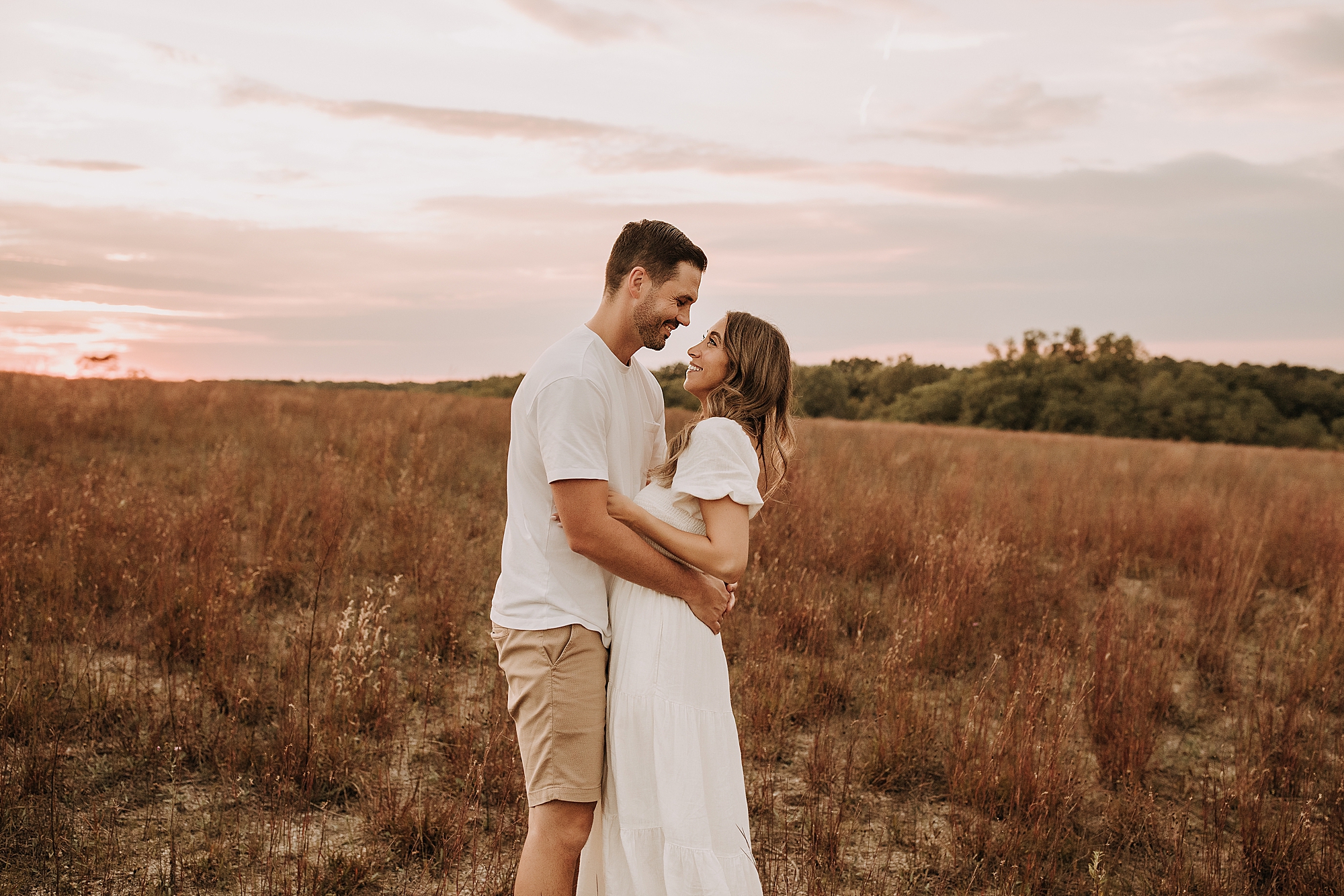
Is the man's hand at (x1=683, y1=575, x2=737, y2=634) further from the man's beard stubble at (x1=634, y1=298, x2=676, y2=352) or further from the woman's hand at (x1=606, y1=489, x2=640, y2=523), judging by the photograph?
the man's beard stubble at (x1=634, y1=298, x2=676, y2=352)

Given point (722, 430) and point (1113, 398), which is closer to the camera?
point (722, 430)

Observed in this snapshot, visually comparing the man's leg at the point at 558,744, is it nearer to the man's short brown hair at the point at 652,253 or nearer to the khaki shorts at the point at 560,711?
the khaki shorts at the point at 560,711

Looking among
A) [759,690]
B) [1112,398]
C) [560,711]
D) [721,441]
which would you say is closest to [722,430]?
[721,441]

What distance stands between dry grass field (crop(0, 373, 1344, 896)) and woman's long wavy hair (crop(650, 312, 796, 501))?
1.75 m

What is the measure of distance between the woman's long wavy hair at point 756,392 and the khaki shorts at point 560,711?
0.58 meters

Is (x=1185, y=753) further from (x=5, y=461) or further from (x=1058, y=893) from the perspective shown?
(x=5, y=461)

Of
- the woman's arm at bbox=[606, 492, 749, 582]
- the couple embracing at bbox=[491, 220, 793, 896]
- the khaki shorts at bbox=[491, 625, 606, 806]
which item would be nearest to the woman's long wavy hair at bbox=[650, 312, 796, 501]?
the couple embracing at bbox=[491, 220, 793, 896]

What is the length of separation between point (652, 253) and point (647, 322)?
0.21m

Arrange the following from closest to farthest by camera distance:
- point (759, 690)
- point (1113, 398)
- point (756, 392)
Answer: point (756, 392) → point (759, 690) → point (1113, 398)

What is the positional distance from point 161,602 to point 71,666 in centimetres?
57

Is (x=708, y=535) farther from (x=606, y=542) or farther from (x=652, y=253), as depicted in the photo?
(x=652, y=253)

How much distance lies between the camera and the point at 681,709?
85.0 inches

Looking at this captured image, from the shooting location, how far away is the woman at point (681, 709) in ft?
6.92

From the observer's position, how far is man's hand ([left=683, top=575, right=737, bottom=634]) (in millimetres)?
2232
